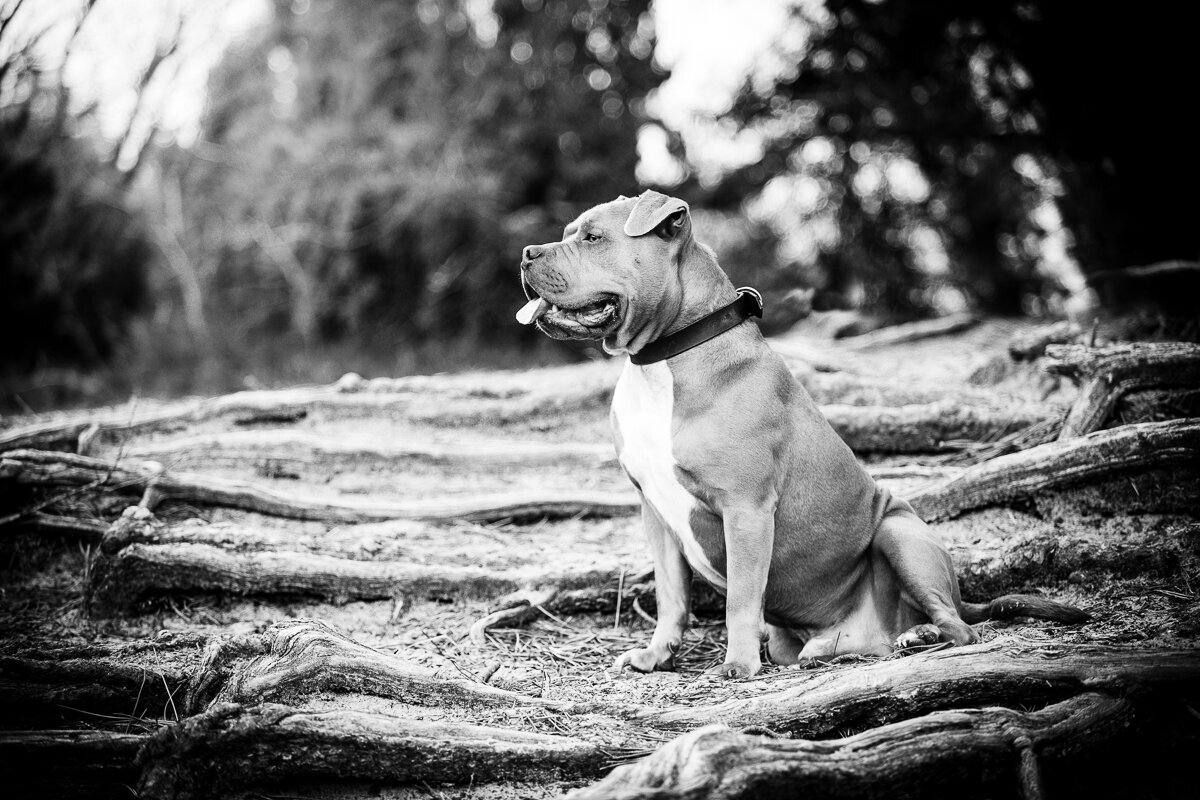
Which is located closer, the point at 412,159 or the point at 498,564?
the point at 498,564

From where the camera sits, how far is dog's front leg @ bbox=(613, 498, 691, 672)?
12.9 ft

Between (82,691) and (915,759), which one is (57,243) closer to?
(82,691)

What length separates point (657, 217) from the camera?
3.83 m

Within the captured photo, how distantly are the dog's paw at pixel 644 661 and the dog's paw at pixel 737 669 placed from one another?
28 centimetres

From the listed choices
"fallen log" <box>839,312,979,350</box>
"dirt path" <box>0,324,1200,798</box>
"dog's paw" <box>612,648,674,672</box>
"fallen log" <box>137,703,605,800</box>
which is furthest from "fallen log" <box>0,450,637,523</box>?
"fallen log" <box>839,312,979,350</box>

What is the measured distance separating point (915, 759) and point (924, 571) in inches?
45.7

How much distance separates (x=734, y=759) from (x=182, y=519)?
3.76 metres

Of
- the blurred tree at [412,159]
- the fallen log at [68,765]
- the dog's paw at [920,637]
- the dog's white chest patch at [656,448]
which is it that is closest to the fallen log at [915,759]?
the dog's paw at [920,637]

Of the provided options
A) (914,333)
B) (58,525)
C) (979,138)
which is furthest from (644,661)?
(979,138)

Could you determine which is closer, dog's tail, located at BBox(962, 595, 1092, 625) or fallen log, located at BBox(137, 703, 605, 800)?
fallen log, located at BBox(137, 703, 605, 800)

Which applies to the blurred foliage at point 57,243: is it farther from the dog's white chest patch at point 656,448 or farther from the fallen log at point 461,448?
the dog's white chest patch at point 656,448

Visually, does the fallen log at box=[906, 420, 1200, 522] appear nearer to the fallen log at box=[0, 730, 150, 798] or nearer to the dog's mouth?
the dog's mouth

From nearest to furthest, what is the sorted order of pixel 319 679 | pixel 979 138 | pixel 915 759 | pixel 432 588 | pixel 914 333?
pixel 915 759, pixel 319 679, pixel 432 588, pixel 914 333, pixel 979 138

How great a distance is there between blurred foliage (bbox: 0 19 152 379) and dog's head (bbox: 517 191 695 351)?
10.3 meters
